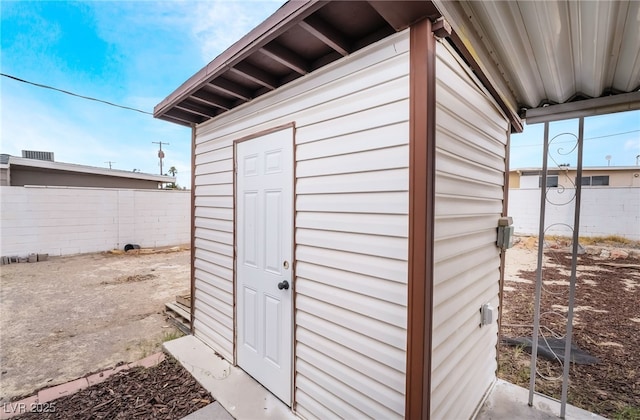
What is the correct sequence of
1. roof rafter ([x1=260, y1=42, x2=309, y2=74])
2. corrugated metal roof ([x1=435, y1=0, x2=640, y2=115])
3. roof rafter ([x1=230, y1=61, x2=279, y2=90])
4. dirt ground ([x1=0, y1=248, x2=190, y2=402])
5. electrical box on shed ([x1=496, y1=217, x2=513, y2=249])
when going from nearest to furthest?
1. corrugated metal roof ([x1=435, y1=0, x2=640, y2=115])
2. roof rafter ([x1=260, y1=42, x2=309, y2=74])
3. roof rafter ([x1=230, y1=61, x2=279, y2=90])
4. electrical box on shed ([x1=496, y1=217, x2=513, y2=249])
5. dirt ground ([x1=0, y1=248, x2=190, y2=402])

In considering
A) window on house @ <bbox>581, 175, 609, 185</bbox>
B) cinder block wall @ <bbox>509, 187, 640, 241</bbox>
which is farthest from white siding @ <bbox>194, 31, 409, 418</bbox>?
window on house @ <bbox>581, 175, 609, 185</bbox>

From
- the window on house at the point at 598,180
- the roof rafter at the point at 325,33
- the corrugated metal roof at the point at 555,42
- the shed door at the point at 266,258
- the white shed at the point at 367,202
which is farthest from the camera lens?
the window on house at the point at 598,180

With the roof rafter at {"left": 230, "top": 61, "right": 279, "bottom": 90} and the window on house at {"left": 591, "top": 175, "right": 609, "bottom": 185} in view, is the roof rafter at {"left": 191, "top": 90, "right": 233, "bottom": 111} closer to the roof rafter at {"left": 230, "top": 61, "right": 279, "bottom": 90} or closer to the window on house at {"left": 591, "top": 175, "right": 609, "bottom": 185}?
the roof rafter at {"left": 230, "top": 61, "right": 279, "bottom": 90}

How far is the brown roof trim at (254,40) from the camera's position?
51.7 inches

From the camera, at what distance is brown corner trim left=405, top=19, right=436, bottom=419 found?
1231mm

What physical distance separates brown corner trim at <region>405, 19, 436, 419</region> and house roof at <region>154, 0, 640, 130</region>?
0.66ft

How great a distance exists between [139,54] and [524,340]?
9181 millimetres

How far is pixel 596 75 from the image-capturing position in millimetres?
1722

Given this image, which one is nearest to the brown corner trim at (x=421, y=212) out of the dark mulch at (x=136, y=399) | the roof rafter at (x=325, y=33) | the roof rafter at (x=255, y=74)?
the roof rafter at (x=325, y=33)

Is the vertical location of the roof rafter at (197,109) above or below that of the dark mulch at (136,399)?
above

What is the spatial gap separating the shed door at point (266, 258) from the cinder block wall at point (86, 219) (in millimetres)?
8416

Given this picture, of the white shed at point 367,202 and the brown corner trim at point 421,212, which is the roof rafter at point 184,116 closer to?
the white shed at point 367,202

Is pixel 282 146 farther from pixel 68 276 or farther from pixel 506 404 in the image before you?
pixel 68 276

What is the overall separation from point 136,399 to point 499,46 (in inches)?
140
